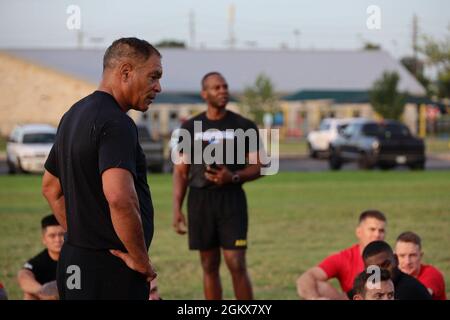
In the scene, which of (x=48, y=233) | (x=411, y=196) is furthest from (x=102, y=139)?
(x=411, y=196)

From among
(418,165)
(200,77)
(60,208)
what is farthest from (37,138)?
(200,77)

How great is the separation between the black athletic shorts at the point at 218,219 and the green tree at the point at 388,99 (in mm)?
53569

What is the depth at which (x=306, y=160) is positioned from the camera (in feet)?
143

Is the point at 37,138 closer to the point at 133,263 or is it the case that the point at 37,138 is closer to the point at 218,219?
the point at 218,219

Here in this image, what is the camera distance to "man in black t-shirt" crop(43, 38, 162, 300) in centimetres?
504

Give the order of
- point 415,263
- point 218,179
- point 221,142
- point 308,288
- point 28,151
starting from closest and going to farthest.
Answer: point 415,263
point 308,288
point 218,179
point 221,142
point 28,151

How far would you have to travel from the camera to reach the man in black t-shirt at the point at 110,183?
5.04 m

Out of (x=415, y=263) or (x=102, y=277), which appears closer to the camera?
(x=102, y=277)

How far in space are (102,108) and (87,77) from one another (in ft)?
210

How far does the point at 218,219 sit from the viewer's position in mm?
9578

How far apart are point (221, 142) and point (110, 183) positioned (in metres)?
4.55

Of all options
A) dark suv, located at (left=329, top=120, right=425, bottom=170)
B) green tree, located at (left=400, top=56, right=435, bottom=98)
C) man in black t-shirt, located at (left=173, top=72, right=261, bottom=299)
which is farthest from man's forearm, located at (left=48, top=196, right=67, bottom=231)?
green tree, located at (left=400, top=56, right=435, bottom=98)

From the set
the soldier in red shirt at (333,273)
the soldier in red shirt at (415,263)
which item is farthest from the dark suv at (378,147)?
the soldier in red shirt at (415,263)

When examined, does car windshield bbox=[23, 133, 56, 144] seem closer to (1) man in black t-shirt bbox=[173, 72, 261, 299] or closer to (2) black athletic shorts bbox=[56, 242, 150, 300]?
(1) man in black t-shirt bbox=[173, 72, 261, 299]
